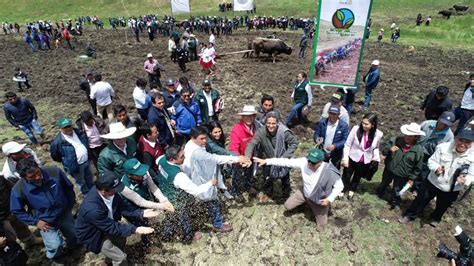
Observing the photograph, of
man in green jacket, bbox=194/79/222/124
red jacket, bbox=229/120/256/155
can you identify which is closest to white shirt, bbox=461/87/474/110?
red jacket, bbox=229/120/256/155

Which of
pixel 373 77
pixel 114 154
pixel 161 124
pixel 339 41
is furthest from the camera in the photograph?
pixel 373 77

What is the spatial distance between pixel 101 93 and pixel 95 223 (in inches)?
213

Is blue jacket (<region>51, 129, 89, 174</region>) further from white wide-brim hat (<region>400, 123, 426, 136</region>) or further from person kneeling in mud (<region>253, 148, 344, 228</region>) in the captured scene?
white wide-brim hat (<region>400, 123, 426, 136</region>)

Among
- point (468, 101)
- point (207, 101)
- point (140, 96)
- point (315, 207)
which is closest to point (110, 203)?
point (315, 207)

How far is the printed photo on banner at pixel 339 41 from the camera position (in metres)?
6.25

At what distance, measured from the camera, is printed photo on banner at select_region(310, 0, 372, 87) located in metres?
6.25

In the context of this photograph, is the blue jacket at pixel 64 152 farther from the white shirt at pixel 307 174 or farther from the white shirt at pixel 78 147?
the white shirt at pixel 307 174

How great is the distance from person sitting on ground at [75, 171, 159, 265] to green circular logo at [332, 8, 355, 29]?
17.9 feet

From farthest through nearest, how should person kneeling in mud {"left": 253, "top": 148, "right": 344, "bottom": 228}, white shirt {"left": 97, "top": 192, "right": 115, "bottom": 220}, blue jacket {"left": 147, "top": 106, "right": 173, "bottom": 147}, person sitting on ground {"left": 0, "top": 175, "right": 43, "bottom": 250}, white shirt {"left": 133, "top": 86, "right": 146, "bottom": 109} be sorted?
white shirt {"left": 133, "top": 86, "right": 146, "bottom": 109} < blue jacket {"left": 147, "top": 106, "right": 173, "bottom": 147} < person kneeling in mud {"left": 253, "top": 148, "right": 344, "bottom": 228} < person sitting on ground {"left": 0, "top": 175, "right": 43, "bottom": 250} < white shirt {"left": 97, "top": 192, "right": 115, "bottom": 220}

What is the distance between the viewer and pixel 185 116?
629 centimetres

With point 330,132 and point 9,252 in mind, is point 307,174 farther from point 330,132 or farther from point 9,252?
point 9,252

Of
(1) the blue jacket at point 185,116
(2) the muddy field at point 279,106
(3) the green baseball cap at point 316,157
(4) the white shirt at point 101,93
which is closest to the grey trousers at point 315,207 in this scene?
(2) the muddy field at point 279,106

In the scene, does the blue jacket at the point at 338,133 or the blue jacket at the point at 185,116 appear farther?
the blue jacket at the point at 185,116

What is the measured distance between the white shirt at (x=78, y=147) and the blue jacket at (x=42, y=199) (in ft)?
3.82
